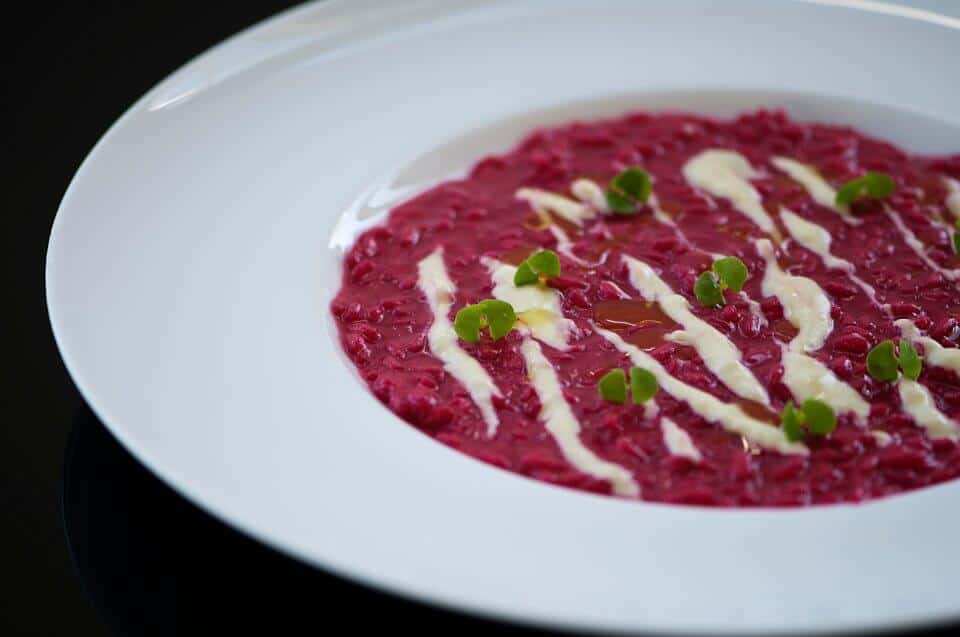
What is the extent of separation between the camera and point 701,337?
12.8ft

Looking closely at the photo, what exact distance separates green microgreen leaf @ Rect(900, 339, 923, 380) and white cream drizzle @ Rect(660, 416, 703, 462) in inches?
26.9

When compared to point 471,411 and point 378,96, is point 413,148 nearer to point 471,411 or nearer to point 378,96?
point 378,96

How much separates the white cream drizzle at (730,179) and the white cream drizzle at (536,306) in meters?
0.88

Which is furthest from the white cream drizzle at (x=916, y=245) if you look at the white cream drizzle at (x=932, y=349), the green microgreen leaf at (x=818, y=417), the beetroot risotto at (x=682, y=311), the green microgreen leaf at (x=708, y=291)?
the green microgreen leaf at (x=818, y=417)

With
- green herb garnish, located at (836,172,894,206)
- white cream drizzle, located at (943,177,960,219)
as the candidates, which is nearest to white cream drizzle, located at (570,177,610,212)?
green herb garnish, located at (836,172,894,206)

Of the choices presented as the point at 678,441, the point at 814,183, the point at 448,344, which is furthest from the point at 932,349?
the point at 448,344

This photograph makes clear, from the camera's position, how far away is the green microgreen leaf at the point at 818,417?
11.4ft

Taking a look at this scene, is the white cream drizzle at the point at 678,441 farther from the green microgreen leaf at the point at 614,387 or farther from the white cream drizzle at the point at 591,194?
the white cream drizzle at the point at 591,194

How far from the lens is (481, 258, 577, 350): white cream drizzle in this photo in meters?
3.93

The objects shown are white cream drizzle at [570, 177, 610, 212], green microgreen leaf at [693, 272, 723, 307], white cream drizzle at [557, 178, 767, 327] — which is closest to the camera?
green microgreen leaf at [693, 272, 723, 307]

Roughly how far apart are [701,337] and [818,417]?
1.73 feet

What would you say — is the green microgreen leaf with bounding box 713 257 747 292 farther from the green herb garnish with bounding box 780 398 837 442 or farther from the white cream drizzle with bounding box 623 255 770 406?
the green herb garnish with bounding box 780 398 837 442

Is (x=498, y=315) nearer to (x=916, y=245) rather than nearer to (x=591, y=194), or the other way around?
(x=591, y=194)

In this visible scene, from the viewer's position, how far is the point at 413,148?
4809mm
